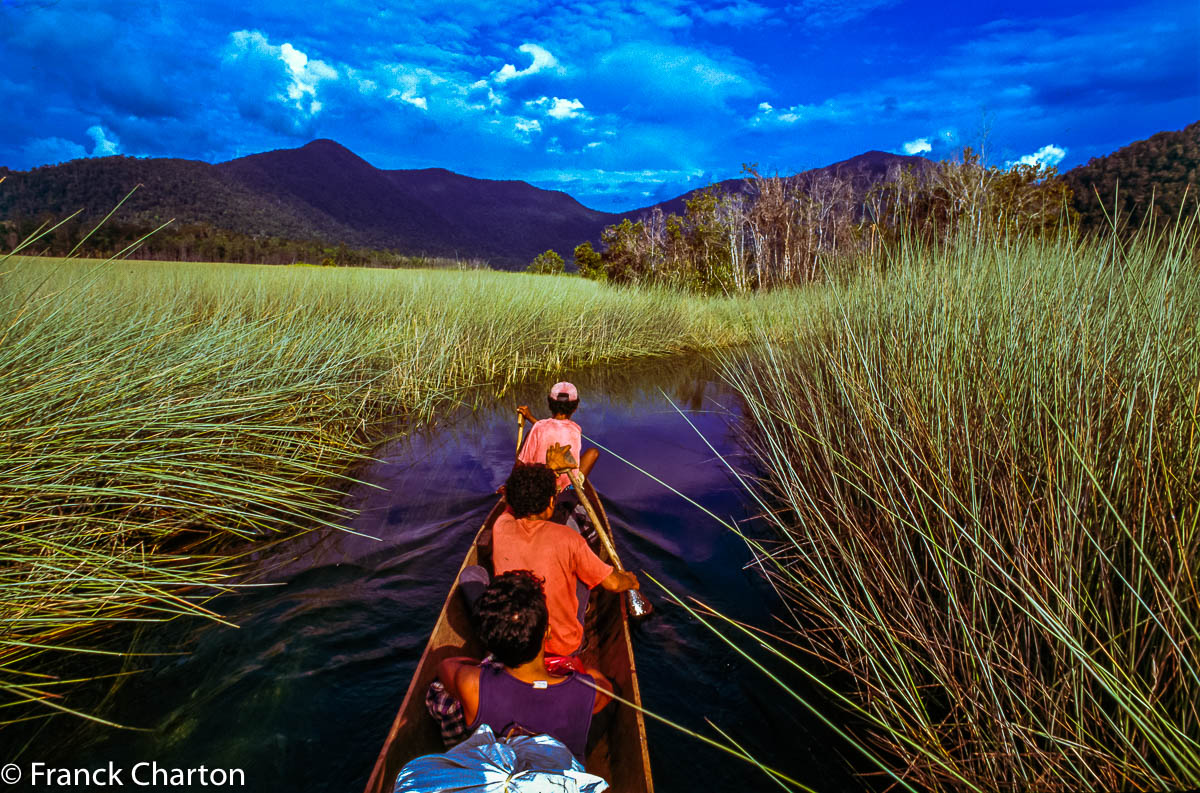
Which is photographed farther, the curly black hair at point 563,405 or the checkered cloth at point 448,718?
the curly black hair at point 563,405

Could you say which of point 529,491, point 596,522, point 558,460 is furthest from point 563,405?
point 529,491

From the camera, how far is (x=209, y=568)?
4055 millimetres

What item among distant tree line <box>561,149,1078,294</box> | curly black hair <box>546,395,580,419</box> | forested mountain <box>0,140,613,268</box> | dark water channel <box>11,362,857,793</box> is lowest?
dark water channel <box>11,362,857,793</box>

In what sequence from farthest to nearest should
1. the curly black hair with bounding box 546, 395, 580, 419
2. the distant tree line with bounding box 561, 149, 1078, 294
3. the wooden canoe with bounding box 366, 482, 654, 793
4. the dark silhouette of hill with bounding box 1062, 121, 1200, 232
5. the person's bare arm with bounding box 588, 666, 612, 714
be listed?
the dark silhouette of hill with bounding box 1062, 121, 1200, 232, the distant tree line with bounding box 561, 149, 1078, 294, the curly black hair with bounding box 546, 395, 580, 419, the person's bare arm with bounding box 588, 666, 612, 714, the wooden canoe with bounding box 366, 482, 654, 793

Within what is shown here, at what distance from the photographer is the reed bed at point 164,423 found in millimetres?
2863

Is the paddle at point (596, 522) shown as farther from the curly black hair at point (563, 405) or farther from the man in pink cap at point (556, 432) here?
the curly black hair at point (563, 405)

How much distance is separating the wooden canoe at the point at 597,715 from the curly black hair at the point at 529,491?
2.33ft

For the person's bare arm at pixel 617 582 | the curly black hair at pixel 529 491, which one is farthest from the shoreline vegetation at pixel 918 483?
the curly black hair at pixel 529 491

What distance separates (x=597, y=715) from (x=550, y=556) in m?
0.75

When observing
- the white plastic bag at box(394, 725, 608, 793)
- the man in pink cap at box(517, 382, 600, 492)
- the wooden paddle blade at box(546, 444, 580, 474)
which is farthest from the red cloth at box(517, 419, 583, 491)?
the white plastic bag at box(394, 725, 608, 793)

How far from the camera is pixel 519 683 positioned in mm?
2209

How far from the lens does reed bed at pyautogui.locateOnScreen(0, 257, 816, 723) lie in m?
2.86

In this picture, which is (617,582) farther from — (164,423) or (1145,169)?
(1145,169)

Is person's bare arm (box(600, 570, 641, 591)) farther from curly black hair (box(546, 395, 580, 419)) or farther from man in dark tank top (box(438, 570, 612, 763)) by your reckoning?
curly black hair (box(546, 395, 580, 419))
